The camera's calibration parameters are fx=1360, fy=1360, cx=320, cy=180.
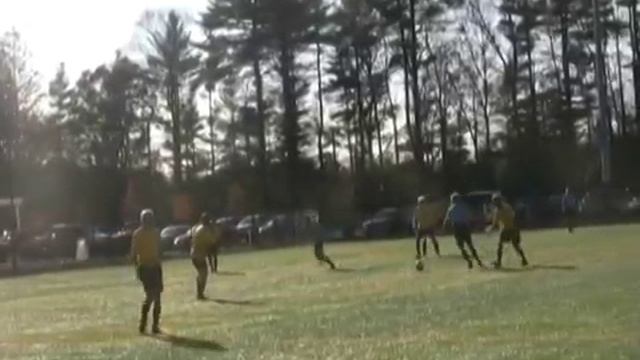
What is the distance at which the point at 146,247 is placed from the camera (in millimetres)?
22281

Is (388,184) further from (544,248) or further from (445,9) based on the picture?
(544,248)

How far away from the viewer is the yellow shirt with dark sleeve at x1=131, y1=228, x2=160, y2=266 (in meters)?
22.3

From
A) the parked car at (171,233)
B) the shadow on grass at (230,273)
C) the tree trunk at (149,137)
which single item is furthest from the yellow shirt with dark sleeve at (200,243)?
the tree trunk at (149,137)

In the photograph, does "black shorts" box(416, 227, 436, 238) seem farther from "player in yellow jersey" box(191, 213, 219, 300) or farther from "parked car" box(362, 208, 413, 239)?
"parked car" box(362, 208, 413, 239)

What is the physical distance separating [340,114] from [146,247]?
62819mm

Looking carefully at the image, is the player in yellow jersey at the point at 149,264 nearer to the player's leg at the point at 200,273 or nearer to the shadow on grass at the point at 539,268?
the player's leg at the point at 200,273

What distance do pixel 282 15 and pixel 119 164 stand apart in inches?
655

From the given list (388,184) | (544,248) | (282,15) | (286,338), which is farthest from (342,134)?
(286,338)

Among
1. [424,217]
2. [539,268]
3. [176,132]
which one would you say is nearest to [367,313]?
[539,268]

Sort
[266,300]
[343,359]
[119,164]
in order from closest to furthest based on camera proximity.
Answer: [343,359] < [266,300] < [119,164]

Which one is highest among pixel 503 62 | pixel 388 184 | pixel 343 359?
pixel 503 62

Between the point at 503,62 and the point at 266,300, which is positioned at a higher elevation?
the point at 503,62

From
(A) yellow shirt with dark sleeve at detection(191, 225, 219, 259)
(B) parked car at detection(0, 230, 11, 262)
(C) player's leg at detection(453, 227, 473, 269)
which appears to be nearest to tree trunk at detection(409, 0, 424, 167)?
(B) parked car at detection(0, 230, 11, 262)

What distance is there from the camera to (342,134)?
284ft
